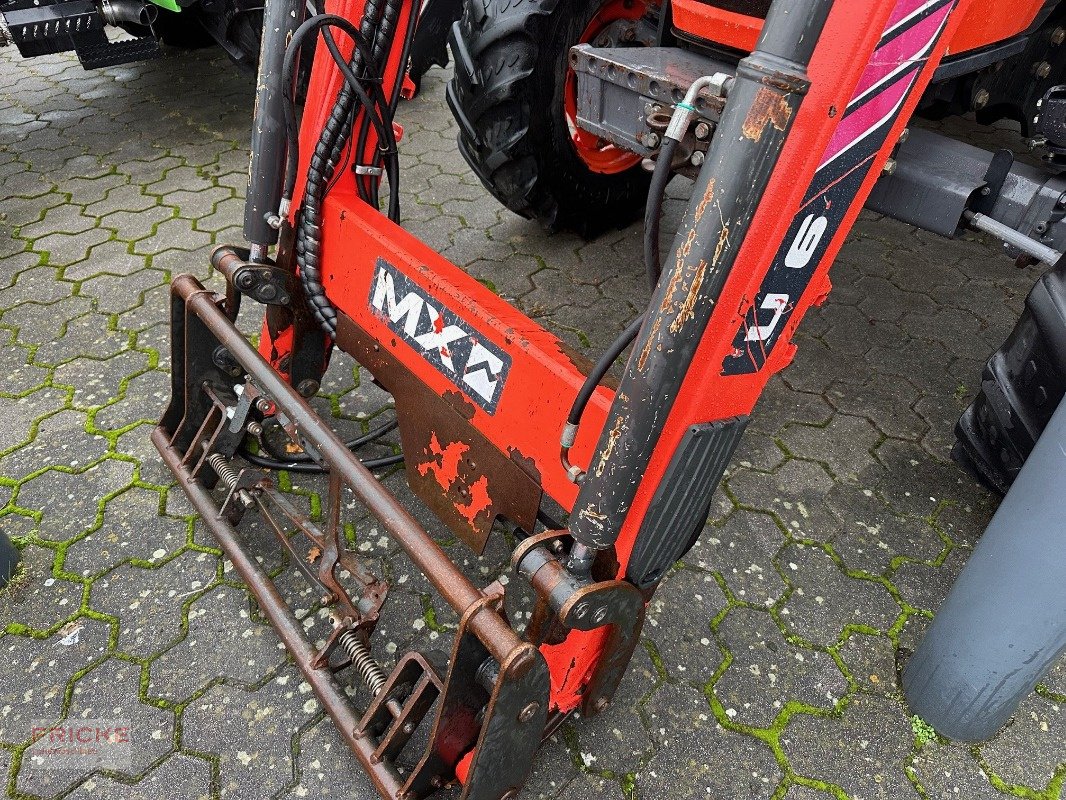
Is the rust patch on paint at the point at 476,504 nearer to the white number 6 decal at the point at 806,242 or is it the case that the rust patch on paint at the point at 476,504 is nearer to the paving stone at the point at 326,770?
the paving stone at the point at 326,770

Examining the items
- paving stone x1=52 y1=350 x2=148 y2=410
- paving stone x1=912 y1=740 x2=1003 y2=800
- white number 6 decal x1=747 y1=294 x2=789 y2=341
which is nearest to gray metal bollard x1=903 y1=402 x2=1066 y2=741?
paving stone x1=912 y1=740 x2=1003 y2=800

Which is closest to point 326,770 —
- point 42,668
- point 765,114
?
point 42,668

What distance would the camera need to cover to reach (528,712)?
129 cm

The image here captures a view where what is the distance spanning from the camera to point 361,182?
6.31ft

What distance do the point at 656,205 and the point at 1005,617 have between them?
117 centimetres

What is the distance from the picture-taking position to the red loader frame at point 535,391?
96 centimetres

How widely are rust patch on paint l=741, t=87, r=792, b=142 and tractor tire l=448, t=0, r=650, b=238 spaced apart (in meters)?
1.60

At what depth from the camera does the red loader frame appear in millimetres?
964

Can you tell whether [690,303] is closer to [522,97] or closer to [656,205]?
[656,205]

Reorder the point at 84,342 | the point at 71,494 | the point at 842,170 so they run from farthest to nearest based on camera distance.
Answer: the point at 84,342 → the point at 71,494 → the point at 842,170

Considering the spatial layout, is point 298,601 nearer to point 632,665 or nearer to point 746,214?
point 632,665

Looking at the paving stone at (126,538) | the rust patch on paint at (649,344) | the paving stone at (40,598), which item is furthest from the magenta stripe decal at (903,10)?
the paving stone at (40,598)

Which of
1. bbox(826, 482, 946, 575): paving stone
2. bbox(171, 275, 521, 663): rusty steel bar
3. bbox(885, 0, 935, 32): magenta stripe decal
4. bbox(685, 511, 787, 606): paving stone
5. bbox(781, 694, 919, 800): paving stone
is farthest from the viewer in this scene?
bbox(826, 482, 946, 575): paving stone

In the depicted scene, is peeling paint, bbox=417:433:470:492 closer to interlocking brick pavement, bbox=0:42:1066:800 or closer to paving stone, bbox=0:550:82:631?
interlocking brick pavement, bbox=0:42:1066:800
